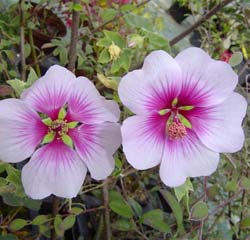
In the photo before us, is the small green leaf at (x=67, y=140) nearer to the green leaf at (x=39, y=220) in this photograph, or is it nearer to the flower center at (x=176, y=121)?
the flower center at (x=176, y=121)

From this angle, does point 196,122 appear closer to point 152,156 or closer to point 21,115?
point 152,156

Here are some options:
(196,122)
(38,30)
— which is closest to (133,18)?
(196,122)

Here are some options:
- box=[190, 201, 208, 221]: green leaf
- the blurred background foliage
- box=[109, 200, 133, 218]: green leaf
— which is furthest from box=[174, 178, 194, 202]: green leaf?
box=[109, 200, 133, 218]: green leaf

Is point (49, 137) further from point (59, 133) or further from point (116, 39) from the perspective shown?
point (116, 39)

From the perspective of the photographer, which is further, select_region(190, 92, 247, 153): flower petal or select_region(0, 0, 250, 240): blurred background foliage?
select_region(0, 0, 250, 240): blurred background foliage

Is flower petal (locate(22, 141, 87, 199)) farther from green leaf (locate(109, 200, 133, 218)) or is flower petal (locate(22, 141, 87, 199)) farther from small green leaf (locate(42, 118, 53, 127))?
green leaf (locate(109, 200, 133, 218))

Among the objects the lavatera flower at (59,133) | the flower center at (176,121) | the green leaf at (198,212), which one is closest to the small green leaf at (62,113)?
the lavatera flower at (59,133)

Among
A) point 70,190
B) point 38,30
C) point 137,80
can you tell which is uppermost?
point 137,80
